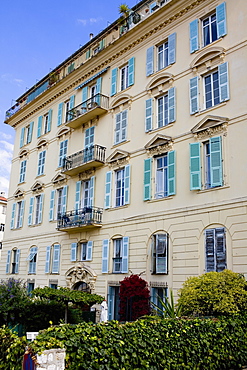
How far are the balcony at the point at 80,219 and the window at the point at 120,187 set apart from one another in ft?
2.73

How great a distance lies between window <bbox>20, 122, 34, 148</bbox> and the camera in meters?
29.3

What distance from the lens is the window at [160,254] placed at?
53.3ft

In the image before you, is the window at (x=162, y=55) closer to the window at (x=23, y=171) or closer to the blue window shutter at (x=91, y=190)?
the blue window shutter at (x=91, y=190)

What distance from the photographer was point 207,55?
16656 mm

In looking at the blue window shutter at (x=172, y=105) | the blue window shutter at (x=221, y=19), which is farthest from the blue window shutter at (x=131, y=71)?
the blue window shutter at (x=221, y=19)

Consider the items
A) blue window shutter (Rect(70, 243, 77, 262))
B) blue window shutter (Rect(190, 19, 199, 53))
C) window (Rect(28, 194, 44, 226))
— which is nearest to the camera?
blue window shutter (Rect(190, 19, 199, 53))

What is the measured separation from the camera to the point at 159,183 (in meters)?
17.5

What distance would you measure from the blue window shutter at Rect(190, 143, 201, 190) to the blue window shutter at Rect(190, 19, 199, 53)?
15.4 feet

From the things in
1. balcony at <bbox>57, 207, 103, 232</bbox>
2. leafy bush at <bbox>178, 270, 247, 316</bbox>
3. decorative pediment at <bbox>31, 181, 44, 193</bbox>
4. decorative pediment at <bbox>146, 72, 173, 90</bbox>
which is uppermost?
decorative pediment at <bbox>146, 72, 173, 90</bbox>

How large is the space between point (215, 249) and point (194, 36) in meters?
9.66

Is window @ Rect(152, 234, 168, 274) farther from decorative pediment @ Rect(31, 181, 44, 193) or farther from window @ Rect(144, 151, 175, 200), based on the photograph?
decorative pediment @ Rect(31, 181, 44, 193)

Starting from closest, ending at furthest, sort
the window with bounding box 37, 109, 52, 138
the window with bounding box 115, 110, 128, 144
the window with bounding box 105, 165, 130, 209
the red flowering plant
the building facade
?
the building facade → the red flowering plant → the window with bounding box 105, 165, 130, 209 → the window with bounding box 115, 110, 128, 144 → the window with bounding box 37, 109, 52, 138

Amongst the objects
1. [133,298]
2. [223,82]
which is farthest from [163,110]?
[133,298]

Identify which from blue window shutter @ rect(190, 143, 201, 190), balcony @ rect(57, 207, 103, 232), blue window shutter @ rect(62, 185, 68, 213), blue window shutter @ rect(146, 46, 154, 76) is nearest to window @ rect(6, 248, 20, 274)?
blue window shutter @ rect(62, 185, 68, 213)
